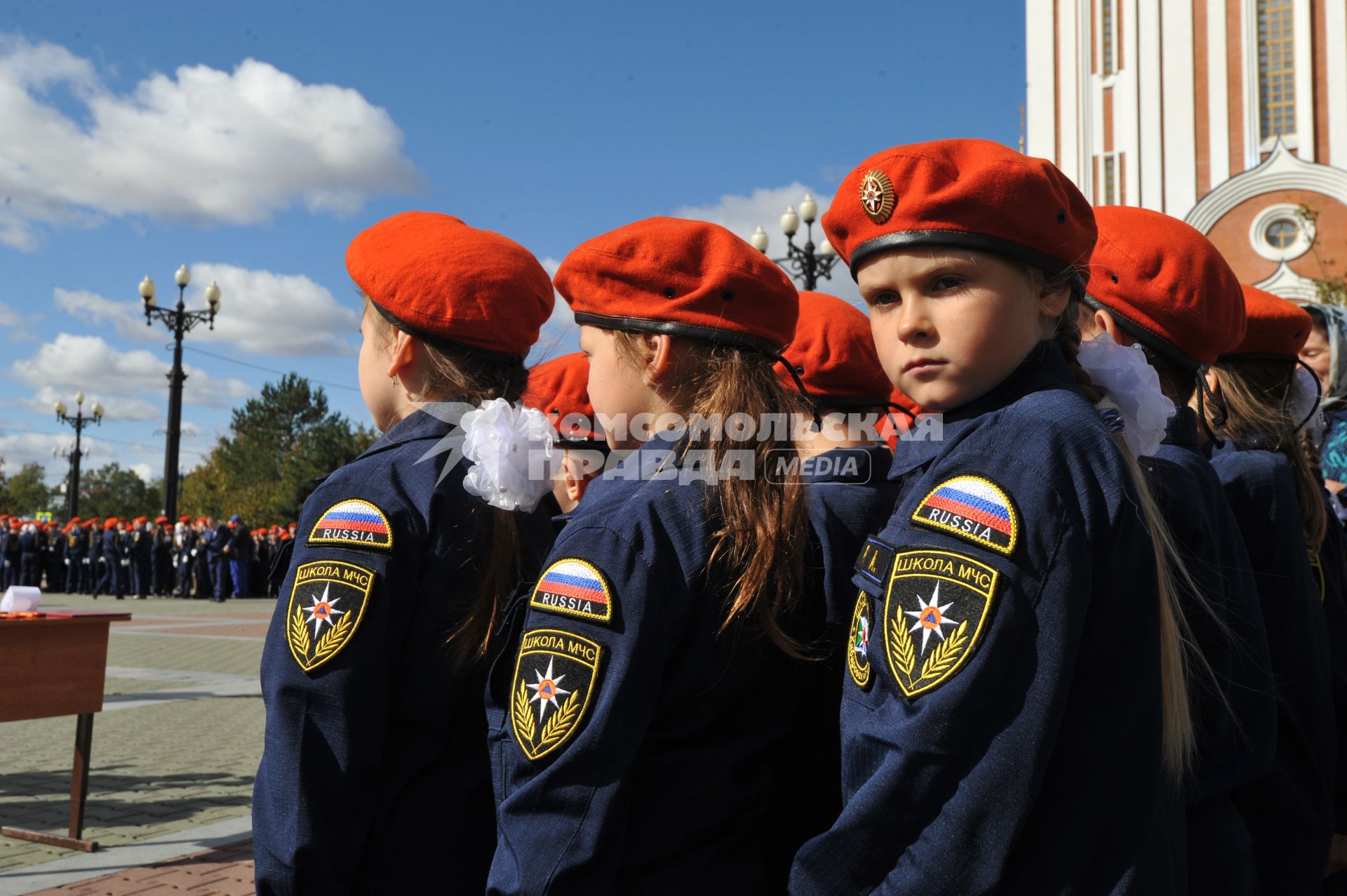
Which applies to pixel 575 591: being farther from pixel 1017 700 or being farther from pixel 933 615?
pixel 1017 700

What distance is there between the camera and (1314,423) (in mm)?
3586

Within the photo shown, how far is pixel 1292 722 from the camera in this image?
2.35 metres

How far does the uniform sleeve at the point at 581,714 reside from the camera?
5.33 ft

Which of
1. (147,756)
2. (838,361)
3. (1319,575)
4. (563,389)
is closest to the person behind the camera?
(1319,575)

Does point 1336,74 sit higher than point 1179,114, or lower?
higher

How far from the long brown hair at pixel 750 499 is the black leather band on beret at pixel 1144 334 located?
76 cm

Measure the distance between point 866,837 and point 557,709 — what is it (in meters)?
0.54

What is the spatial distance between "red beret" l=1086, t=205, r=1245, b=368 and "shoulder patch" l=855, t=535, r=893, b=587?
111cm

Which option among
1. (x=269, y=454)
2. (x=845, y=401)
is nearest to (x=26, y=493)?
(x=269, y=454)

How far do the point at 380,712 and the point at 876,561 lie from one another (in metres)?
1.03

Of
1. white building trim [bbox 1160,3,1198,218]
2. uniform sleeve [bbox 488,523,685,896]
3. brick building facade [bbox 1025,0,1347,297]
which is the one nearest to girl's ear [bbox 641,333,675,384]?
uniform sleeve [bbox 488,523,685,896]

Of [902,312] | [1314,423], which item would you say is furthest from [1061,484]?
[1314,423]

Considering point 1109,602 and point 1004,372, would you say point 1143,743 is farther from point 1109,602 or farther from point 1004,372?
point 1004,372

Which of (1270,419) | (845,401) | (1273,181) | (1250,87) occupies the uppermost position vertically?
(1250,87)
